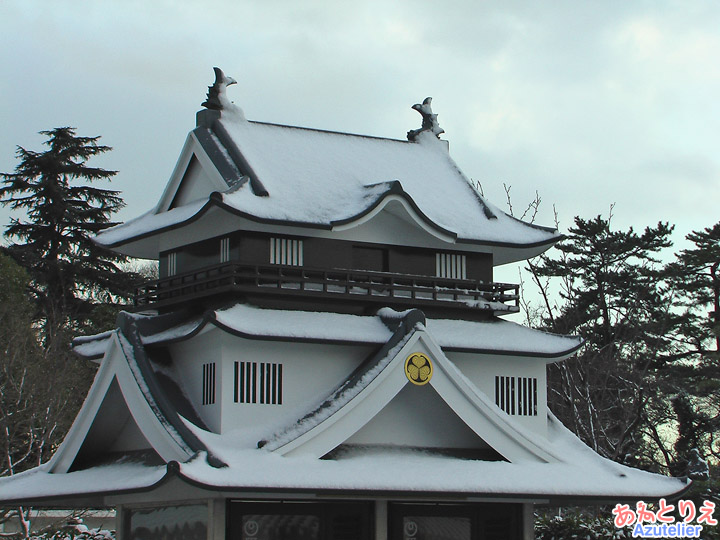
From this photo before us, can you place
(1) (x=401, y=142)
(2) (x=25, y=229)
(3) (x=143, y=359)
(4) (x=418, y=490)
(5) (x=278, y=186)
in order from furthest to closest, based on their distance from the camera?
(2) (x=25, y=229)
(1) (x=401, y=142)
(5) (x=278, y=186)
(3) (x=143, y=359)
(4) (x=418, y=490)

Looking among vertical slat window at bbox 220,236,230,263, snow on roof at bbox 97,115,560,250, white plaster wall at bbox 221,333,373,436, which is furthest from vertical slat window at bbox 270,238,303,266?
white plaster wall at bbox 221,333,373,436

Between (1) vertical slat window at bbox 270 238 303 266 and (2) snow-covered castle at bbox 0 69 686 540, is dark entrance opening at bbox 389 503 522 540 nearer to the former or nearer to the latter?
(2) snow-covered castle at bbox 0 69 686 540

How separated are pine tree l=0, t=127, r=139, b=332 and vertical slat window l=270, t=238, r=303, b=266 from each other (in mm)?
24227

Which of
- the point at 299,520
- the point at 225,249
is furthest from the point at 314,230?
the point at 299,520

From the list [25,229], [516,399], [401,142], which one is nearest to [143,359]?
[516,399]

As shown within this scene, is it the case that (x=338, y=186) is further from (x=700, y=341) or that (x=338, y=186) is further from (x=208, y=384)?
(x=700, y=341)

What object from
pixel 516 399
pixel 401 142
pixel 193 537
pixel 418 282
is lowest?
pixel 193 537

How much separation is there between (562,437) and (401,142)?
7.58m

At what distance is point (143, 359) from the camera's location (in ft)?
66.2

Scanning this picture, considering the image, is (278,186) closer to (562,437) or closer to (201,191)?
(201,191)

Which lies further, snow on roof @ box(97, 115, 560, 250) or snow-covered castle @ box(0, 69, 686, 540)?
snow on roof @ box(97, 115, 560, 250)

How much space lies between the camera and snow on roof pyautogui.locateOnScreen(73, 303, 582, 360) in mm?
20100

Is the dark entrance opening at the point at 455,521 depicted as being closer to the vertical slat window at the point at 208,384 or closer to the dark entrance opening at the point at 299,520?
the dark entrance opening at the point at 299,520

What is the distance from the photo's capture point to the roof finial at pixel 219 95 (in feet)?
77.9
